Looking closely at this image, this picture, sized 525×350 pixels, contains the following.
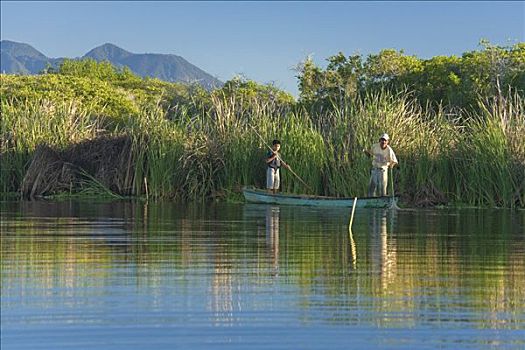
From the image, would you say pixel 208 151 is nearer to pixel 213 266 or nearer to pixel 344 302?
pixel 213 266

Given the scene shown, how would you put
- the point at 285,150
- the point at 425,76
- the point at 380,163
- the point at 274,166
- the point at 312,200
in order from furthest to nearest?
1. the point at 425,76
2. the point at 285,150
3. the point at 274,166
4. the point at 380,163
5. the point at 312,200

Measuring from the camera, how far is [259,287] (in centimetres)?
998

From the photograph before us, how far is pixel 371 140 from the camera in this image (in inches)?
1114

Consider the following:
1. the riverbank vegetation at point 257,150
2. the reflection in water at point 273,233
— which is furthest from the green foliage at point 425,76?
the reflection in water at point 273,233

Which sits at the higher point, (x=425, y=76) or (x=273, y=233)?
(x=425, y=76)

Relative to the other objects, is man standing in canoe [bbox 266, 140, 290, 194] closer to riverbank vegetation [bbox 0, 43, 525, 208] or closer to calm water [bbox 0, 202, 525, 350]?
riverbank vegetation [bbox 0, 43, 525, 208]

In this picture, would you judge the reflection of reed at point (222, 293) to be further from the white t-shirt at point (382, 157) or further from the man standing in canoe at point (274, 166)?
the man standing in canoe at point (274, 166)

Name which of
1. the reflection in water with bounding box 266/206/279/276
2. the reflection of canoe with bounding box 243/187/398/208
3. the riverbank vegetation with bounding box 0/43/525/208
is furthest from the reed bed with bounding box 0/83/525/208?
the reflection in water with bounding box 266/206/279/276

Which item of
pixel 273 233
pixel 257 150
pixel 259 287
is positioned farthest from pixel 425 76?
pixel 259 287

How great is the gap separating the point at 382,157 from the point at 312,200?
1835 mm

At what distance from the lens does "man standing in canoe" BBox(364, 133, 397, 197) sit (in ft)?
85.5

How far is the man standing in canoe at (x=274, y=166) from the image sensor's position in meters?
28.1

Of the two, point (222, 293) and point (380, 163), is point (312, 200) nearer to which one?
point (380, 163)

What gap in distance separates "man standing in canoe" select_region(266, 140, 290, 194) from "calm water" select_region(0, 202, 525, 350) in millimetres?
9838
